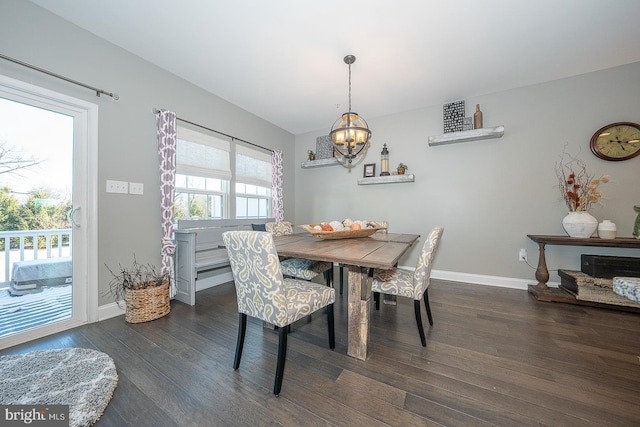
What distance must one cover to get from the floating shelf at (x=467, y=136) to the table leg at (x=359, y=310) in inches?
104

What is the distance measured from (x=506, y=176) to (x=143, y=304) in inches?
175

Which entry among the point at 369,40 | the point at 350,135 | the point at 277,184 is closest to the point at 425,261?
the point at 350,135

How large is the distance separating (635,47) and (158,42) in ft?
15.6

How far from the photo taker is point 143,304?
2.09 m

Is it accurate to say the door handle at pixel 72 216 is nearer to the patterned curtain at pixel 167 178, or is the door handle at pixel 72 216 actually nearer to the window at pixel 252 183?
the patterned curtain at pixel 167 178

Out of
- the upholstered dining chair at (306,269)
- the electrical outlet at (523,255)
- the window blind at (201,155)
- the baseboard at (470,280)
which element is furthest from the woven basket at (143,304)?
the electrical outlet at (523,255)

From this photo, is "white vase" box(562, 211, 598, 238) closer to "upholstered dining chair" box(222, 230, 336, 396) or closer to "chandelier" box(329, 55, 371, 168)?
"chandelier" box(329, 55, 371, 168)

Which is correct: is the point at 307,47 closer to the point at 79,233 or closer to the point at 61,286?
the point at 79,233

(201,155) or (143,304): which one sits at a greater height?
(201,155)

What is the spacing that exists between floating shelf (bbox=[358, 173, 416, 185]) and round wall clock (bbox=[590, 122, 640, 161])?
6.61 ft

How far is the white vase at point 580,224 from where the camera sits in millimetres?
2477

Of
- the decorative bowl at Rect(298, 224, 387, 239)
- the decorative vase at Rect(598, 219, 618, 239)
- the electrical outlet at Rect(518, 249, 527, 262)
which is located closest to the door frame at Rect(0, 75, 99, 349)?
the decorative bowl at Rect(298, 224, 387, 239)

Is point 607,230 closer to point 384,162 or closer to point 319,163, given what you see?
point 384,162

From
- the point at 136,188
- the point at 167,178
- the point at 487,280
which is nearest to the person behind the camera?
the point at 136,188
